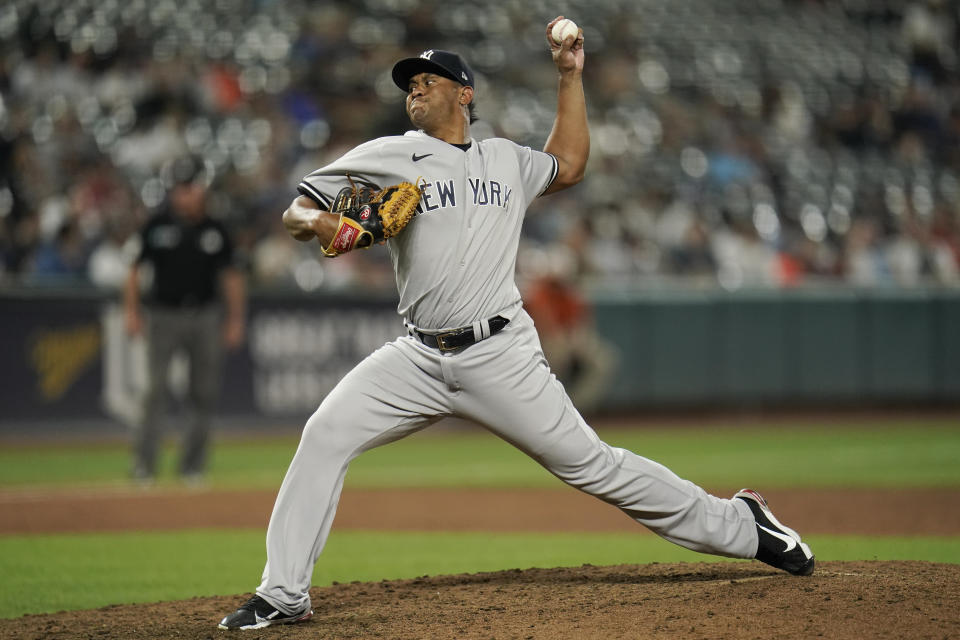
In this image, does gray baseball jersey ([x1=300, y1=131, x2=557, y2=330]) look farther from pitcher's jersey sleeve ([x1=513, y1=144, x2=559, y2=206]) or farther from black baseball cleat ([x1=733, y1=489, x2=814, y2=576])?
black baseball cleat ([x1=733, y1=489, x2=814, y2=576])

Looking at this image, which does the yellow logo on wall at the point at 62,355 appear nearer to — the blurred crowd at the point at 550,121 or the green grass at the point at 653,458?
the blurred crowd at the point at 550,121

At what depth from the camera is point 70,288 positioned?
12.4 metres

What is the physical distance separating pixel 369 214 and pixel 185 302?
5.84 m

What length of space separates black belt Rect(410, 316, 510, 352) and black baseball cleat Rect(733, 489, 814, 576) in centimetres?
125

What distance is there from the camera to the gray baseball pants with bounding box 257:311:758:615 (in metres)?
4.27

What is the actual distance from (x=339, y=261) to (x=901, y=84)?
423 inches

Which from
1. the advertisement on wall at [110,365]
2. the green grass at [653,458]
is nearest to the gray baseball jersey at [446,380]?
the green grass at [653,458]

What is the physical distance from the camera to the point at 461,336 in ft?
14.3

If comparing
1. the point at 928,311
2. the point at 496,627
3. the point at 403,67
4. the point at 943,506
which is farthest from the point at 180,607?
the point at 928,311

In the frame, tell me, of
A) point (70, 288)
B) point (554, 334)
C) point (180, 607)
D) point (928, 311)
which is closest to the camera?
point (180, 607)

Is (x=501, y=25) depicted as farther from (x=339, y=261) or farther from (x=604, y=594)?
(x=604, y=594)

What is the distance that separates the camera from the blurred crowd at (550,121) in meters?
13.4

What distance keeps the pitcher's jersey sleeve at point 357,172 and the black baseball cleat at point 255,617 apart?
138 centimetres

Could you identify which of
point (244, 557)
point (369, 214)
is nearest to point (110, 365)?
point (244, 557)
